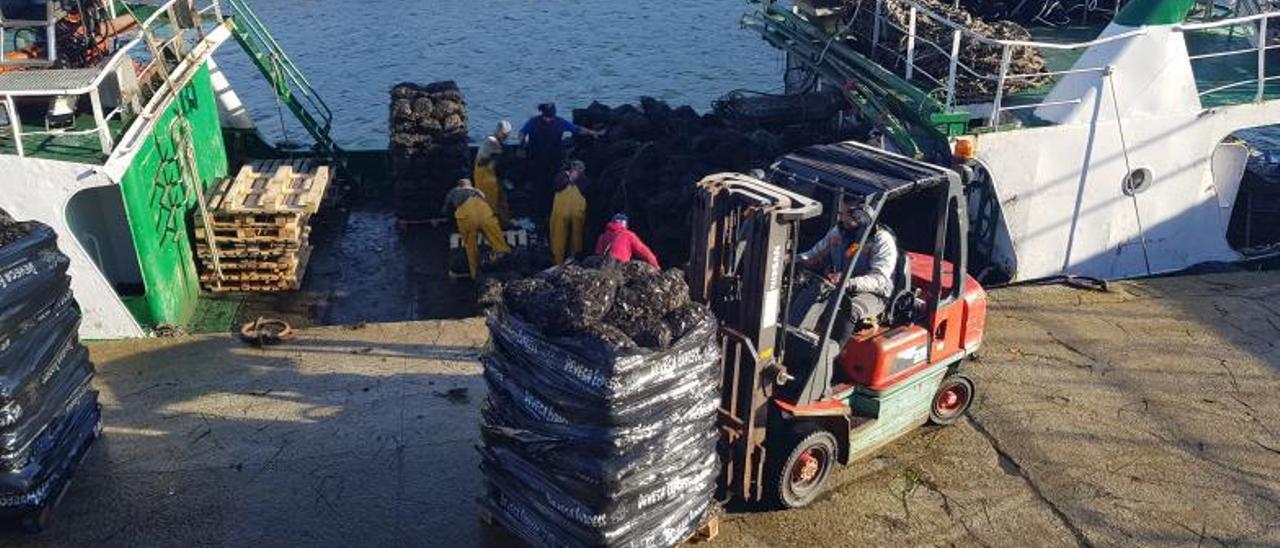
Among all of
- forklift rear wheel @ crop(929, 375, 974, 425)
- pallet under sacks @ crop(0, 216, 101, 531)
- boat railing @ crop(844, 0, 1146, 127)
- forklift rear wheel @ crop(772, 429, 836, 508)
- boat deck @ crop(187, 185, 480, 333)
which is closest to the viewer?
pallet under sacks @ crop(0, 216, 101, 531)

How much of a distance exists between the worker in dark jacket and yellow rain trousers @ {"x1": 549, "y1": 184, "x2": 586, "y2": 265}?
6.73 feet

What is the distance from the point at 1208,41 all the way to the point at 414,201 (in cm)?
1089

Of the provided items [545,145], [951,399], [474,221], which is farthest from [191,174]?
[951,399]

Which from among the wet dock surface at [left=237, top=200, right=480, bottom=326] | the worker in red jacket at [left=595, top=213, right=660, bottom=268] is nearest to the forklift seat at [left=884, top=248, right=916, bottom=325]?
the worker in red jacket at [left=595, top=213, right=660, bottom=268]

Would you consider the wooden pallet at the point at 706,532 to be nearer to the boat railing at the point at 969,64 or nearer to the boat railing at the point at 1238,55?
the boat railing at the point at 969,64

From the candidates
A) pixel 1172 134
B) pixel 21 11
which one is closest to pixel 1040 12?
pixel 1172 134

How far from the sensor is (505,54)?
2998 cm

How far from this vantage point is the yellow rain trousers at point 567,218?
11969mm

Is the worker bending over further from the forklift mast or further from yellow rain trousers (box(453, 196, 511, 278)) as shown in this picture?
yellow rain trousers (box(453, 196, 511, 278))

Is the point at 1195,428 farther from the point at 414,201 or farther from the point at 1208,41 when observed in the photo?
the point at 414,201

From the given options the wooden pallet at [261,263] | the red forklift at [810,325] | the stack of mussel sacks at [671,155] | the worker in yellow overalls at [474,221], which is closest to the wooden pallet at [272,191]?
the wooden pallet at [261,263]

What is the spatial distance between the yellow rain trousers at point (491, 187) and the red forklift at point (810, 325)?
5.90 metres

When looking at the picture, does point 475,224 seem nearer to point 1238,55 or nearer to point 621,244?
point 621,244

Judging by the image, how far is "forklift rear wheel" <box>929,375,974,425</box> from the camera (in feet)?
27.2
